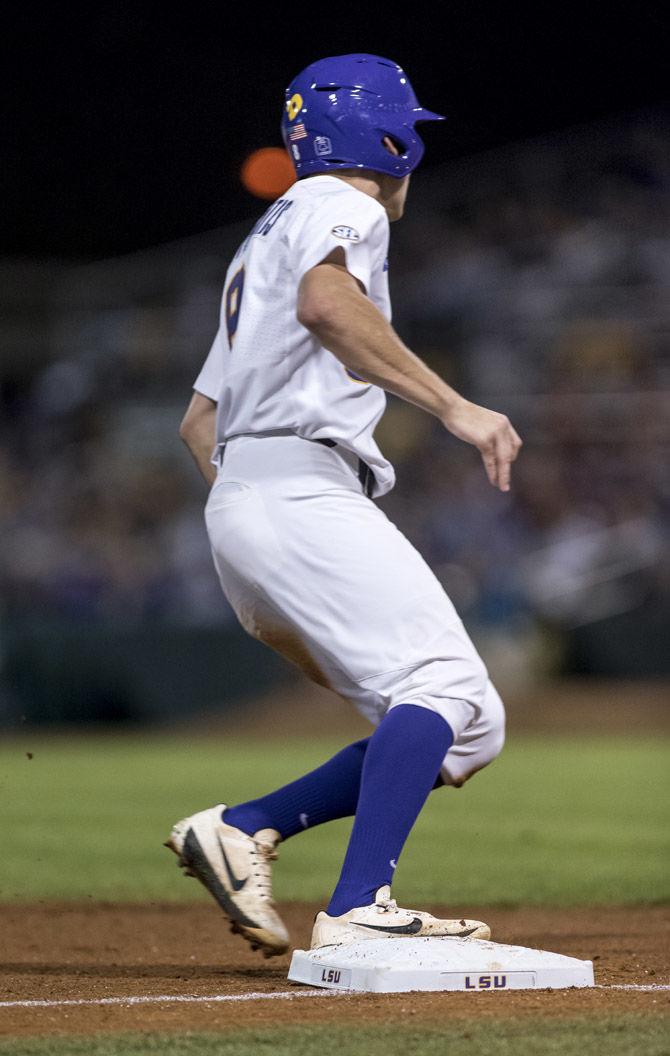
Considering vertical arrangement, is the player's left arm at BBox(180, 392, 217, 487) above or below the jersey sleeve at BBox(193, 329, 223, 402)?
below

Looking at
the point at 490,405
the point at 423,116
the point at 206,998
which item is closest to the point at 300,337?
the point at 423,116

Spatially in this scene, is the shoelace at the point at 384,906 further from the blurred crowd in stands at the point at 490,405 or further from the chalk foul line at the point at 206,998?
the blurred crowd in stands at the point at 490,405

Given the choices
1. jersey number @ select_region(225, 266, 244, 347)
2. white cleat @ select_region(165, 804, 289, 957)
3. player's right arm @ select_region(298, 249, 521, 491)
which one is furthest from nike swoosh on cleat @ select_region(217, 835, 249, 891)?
jersey number @ select_region(225, 266, 244, 347)

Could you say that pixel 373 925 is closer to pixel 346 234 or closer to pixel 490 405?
pixel 346 234

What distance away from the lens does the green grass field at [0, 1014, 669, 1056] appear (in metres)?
2.13

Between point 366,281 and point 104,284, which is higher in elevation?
point 104,284

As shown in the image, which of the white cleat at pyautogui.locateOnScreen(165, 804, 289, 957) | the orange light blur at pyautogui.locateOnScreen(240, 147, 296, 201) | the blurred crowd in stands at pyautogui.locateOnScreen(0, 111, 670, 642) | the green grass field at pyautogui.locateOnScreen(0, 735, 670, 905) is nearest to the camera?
the white cleat at pyautogui.locateOnScreen(165, 804, 289, 957)

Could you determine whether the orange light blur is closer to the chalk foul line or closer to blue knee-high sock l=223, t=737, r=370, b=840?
blue knee-high sock l=223, t=737, r=370, b=840

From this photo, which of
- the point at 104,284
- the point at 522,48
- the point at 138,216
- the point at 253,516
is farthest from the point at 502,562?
the point at 253,516

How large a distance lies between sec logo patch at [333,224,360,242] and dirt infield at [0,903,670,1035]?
1.46 m

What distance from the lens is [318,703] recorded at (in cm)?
1385

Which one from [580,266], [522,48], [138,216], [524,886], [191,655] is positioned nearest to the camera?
[524,886]

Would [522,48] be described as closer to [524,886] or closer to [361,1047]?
[524,886]

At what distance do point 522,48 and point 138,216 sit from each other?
29.4ft
